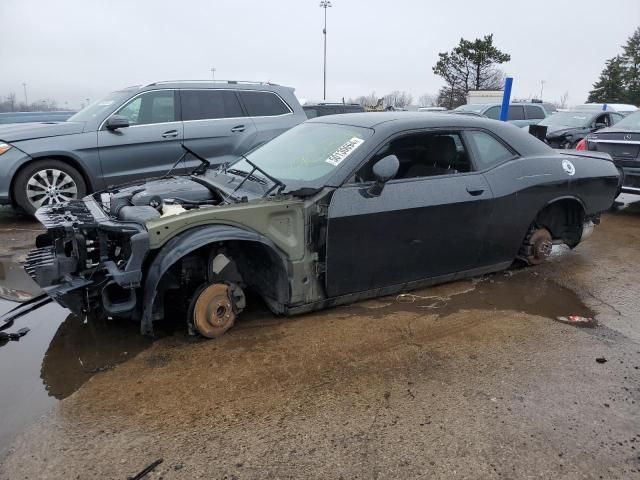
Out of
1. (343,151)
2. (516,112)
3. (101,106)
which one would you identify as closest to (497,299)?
(343,151)

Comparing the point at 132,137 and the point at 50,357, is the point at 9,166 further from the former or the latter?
the point at 50,357

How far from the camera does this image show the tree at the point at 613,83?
161 ft

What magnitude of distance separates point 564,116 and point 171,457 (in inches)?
546

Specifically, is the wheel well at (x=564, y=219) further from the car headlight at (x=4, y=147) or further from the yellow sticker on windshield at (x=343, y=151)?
the car headlight at (x=4, y=147)

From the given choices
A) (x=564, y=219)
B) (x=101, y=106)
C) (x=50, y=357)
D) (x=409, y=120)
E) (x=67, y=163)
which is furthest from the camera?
(x=101, y=106)

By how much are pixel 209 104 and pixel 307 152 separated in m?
3.80

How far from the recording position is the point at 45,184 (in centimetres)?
648

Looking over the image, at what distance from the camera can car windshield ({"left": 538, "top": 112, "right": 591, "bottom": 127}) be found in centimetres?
1266

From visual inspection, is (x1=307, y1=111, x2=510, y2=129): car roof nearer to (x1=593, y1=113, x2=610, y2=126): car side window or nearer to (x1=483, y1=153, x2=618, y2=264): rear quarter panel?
(x1=483, y1=153, x2=618, y2=264): rear quarter panel

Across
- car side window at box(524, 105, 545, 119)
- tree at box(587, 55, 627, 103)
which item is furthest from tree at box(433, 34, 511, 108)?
car side window at box(524, 105, 545, 119)

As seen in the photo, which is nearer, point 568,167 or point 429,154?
point 429,154

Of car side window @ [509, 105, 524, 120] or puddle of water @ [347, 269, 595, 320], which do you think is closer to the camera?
puddle of water @ [347, 269, 595, 320]

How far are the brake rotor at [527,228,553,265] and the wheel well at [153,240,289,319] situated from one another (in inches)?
103

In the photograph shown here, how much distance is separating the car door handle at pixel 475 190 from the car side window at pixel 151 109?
4.60 m
